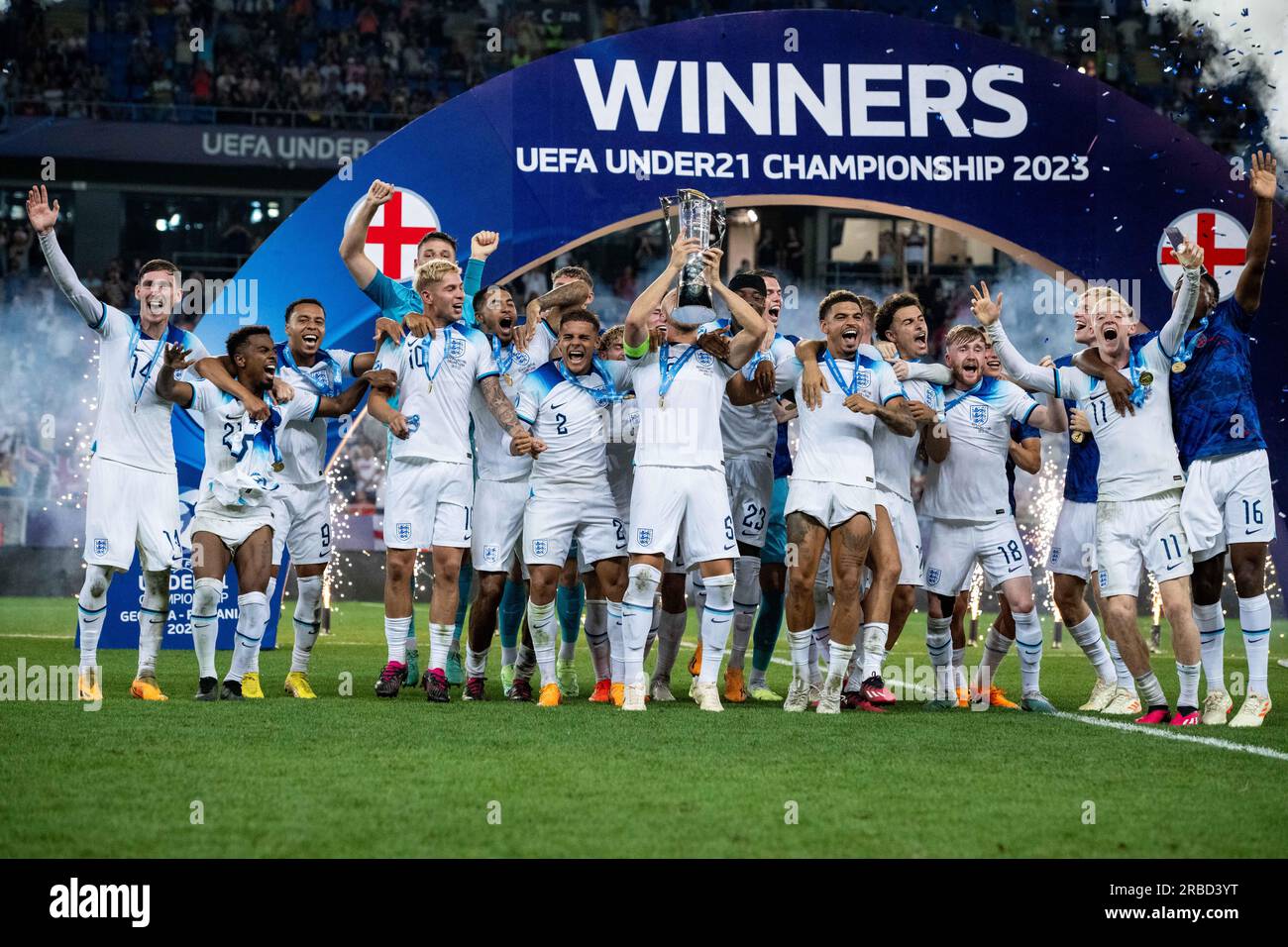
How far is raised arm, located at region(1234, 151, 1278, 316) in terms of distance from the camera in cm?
772

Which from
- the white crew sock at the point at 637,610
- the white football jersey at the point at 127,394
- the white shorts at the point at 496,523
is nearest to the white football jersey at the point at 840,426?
the white crew sock at the point at 637,610

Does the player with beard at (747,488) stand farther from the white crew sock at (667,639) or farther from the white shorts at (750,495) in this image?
the white crew sock at (667,639)

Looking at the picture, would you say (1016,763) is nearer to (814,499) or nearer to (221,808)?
(814,499)

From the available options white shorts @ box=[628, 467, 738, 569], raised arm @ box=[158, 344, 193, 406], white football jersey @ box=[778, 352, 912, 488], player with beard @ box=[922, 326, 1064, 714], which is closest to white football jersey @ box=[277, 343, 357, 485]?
raised arm @ box=[158, 344, 193, 406]

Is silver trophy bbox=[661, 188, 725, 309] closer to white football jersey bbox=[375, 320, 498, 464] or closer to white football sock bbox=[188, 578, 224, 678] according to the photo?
white football jersey bbox=[375, 320, 498, 464]

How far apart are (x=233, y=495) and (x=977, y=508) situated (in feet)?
13.7

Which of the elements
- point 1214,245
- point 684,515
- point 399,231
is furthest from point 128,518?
point 1214,245

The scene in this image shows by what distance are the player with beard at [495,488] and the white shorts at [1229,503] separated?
12.0 ft

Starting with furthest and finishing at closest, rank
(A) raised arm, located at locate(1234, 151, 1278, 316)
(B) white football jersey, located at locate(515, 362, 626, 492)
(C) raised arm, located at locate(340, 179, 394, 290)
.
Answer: (C) raised arm, located at locate(340, 179, 394, 290) < (B) white football jersey, located at locate(515, 362, 626, 492) < (A) raised arm, located at locate(1234, 151, 1278, 316)

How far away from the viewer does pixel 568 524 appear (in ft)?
28.5

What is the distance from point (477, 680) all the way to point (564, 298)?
2.29 metres

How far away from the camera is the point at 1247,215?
1156 centimetres

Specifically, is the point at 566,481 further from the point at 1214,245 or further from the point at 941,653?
the point at 1214,245
